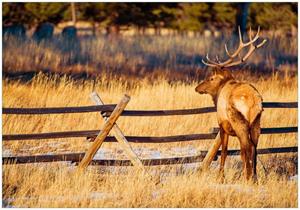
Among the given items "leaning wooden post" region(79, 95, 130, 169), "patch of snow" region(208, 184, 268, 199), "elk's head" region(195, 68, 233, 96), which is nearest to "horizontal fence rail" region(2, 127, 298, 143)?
"leaning wooden post" region(79, 95, 130, 169)

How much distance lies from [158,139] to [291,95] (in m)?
5.74

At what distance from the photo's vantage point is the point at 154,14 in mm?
33844

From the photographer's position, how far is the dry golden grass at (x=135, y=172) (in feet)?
27.4

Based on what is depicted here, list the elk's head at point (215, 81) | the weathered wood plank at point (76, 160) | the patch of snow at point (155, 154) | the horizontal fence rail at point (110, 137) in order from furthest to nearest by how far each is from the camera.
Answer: the patch of snow at point (155, 154) → the horizontal fence rail at point (110, 137) → the weathered wood plank at point (76, 160) → the elk's head at point (215, 81)

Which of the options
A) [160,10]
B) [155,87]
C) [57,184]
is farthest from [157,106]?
[160,10]

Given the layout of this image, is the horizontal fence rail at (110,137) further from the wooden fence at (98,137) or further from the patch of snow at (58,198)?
the patch of snow at (58,198)

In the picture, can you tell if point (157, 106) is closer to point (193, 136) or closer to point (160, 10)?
point (193, 136)

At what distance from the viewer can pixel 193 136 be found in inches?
393

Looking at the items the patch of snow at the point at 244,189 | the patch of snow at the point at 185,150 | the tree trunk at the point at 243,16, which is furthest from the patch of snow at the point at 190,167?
the tree trunk at the point at 243,16

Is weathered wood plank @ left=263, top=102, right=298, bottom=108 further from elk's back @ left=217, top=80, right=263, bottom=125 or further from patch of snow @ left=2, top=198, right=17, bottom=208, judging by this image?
patch of snow @ left=2, top=198, right=17, bottom=208

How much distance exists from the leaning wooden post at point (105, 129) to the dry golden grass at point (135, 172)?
19cm

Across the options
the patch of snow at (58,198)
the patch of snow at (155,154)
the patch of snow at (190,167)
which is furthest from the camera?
the patch of snow at (155,154)

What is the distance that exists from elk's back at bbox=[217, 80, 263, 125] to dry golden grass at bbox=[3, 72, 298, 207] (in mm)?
856

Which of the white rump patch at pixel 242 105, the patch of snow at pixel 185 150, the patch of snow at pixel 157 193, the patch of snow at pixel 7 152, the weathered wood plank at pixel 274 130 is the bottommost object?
the patch of snow at pixel 185 150
